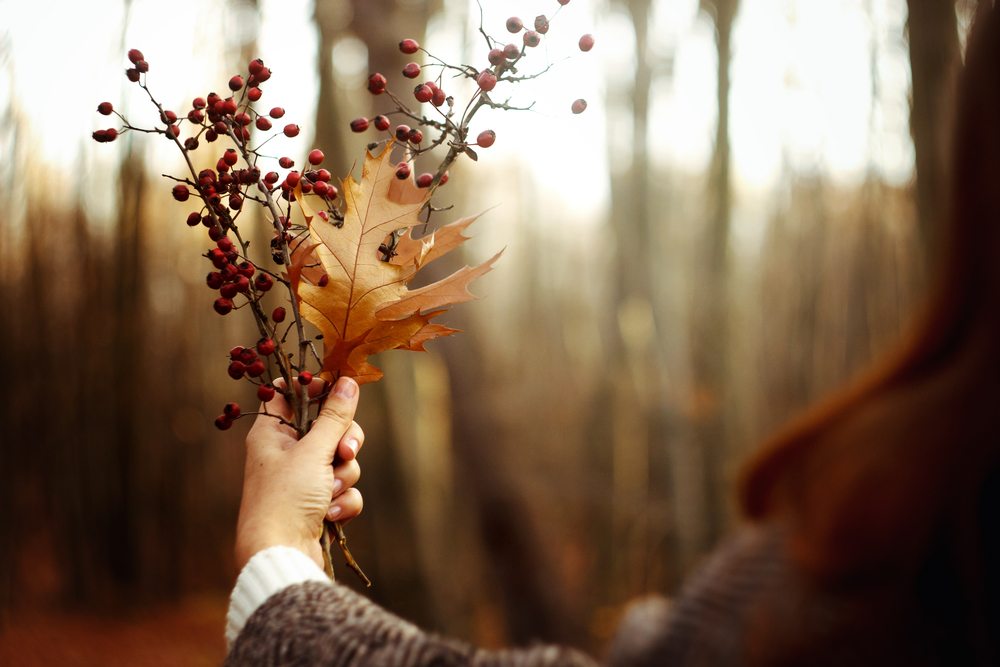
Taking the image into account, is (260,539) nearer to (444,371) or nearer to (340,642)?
(340,642)

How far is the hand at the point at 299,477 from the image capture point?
0.84 m

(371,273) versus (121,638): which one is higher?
(371,273)

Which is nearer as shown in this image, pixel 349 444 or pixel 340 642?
pixel 340 642

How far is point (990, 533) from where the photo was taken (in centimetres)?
63

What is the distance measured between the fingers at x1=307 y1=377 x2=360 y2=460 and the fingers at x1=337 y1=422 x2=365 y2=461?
12 mm

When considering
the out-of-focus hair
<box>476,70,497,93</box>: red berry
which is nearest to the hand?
<box>476,70,497,93</box>: red berry

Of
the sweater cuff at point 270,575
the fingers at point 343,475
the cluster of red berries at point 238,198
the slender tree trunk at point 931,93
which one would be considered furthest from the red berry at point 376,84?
the slender tree trunk at point 931,93

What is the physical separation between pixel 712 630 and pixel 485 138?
0.67 m

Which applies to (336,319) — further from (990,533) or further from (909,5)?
(909,5)

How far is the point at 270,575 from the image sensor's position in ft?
2.68

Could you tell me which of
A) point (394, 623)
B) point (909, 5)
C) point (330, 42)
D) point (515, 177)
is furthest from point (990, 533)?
point (515, 177)

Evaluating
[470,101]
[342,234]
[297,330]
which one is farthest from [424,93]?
[297,330]

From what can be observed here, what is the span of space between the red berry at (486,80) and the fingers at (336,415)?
413 mm

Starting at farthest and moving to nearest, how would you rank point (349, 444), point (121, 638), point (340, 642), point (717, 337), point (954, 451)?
point (717, 337) → point (121, 638) → point (349, 444) → point (340, 642) → point (954, 451)
